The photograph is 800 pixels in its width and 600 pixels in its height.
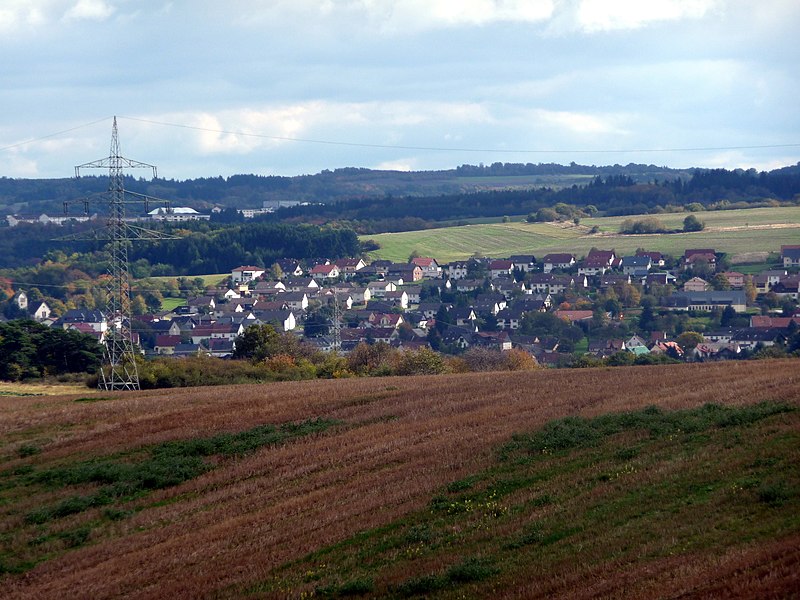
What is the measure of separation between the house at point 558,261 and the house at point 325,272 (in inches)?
1285

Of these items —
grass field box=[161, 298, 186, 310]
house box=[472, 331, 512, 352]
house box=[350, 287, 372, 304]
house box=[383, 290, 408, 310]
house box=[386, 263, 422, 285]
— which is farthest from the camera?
house box=[386, 263, 422, 285]

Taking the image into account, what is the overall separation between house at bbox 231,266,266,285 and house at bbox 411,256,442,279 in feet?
78.4

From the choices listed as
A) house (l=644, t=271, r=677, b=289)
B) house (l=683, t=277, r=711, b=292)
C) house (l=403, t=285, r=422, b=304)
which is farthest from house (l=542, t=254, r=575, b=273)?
house (l=683, t=277, r=711, b=292)

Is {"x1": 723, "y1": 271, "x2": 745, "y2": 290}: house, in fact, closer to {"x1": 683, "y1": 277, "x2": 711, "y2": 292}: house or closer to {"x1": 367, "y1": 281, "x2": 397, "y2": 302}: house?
{"x1": 683, "y1": 277, "x2": 711, "y2": 292}: house

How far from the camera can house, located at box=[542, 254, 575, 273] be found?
451 feet

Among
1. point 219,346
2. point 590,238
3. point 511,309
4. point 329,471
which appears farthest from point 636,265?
point 329,471

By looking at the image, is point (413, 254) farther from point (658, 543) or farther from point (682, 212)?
point (658, 543)

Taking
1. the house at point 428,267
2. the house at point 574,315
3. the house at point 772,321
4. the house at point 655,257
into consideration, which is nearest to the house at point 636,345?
the house at point 772,321

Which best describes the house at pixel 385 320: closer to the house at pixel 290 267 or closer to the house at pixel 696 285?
the house at pixel 696 285

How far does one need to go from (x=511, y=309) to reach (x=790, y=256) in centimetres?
3238

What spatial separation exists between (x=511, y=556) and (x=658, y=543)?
2.01 metres

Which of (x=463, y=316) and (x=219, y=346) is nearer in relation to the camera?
(x=219, y=346)

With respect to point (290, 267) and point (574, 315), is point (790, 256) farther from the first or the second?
point (290, 267)

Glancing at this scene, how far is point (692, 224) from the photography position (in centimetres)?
15000
